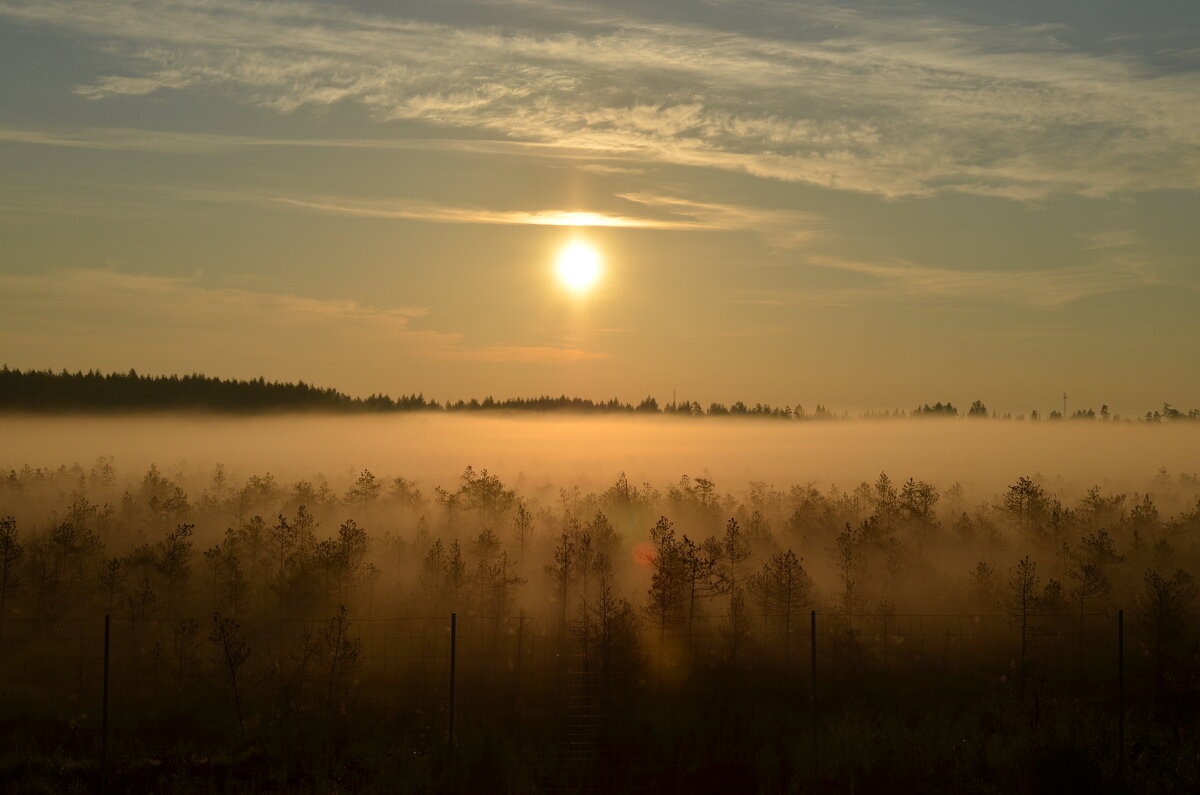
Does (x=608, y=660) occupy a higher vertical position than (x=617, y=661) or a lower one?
higher

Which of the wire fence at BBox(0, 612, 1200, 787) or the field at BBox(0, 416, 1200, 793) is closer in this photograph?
the field at BBox(0, 416, 1200, 793)

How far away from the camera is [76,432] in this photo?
650 ft

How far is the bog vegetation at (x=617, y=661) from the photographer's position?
32906mm

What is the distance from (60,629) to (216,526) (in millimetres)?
33981

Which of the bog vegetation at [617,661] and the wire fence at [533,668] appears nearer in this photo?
the bog vegetation at [617,661]

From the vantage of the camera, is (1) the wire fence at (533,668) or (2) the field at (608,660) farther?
(1) the wire fence at (533,668)

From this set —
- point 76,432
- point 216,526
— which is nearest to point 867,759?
point 216,526

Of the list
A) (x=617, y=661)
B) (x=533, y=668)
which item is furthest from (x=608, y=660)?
(x=533, y=668)

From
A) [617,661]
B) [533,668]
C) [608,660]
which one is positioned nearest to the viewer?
[608,660]

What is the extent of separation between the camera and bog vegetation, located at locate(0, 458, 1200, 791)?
32.9 m

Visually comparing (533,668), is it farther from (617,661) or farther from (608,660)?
(608,660)

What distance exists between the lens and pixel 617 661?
46.9 m

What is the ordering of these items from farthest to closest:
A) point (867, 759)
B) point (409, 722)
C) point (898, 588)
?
point (898, 588) → point (409, 722) → point (867, 759)

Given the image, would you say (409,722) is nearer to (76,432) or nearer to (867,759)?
(867,759)
